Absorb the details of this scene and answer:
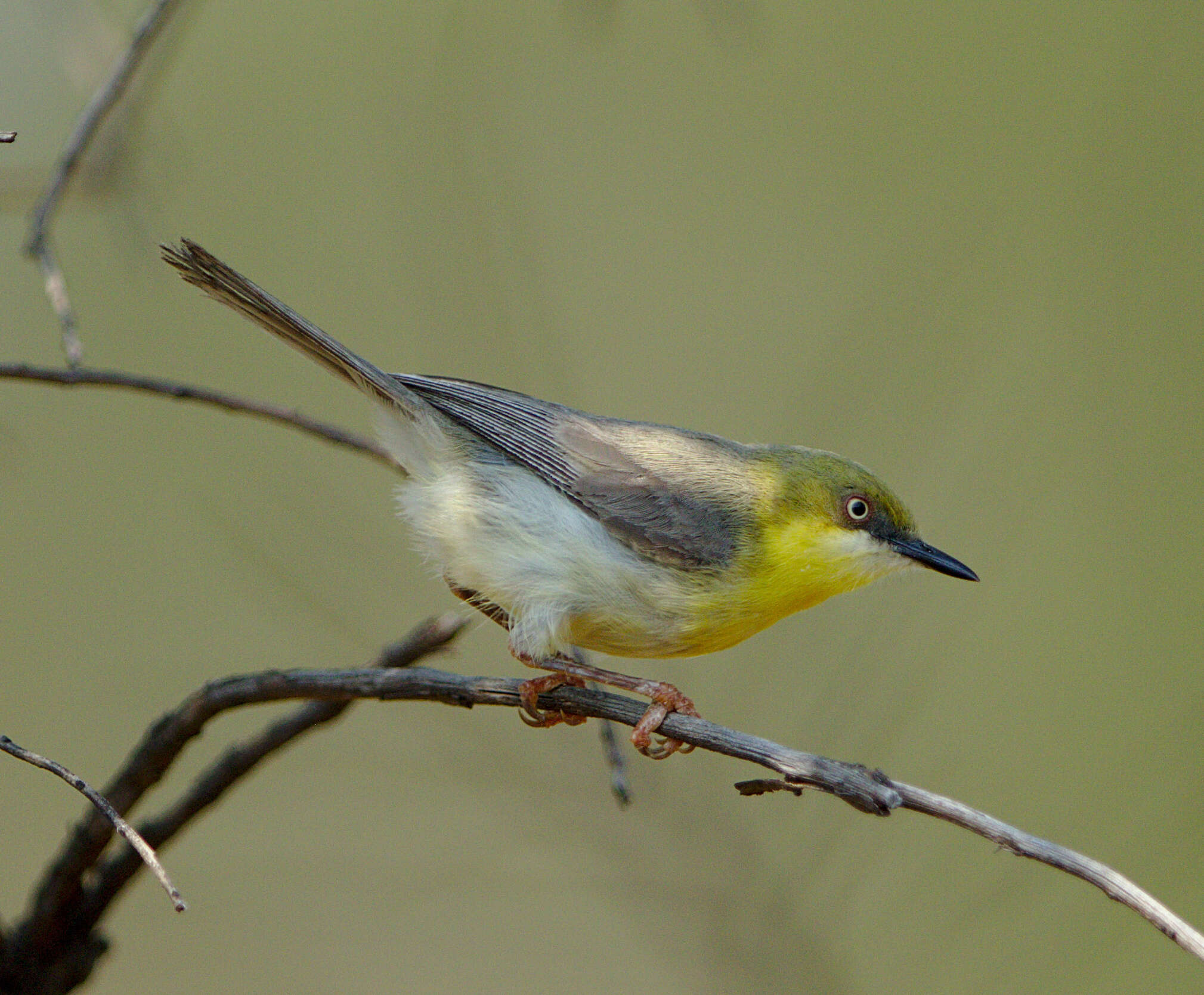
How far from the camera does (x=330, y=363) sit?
8.92ft

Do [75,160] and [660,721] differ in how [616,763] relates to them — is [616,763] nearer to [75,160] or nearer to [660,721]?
[660,721]

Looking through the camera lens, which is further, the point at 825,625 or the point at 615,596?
the point at 825,625

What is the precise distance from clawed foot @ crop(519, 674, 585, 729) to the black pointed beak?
1053mm

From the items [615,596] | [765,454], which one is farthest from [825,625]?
[615,596]

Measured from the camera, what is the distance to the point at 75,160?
99.0 inches

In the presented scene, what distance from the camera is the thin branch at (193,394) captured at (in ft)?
7.24

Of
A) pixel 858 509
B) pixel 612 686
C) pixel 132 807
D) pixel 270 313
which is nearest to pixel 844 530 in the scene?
pixel 858 509

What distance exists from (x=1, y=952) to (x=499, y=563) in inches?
58.5

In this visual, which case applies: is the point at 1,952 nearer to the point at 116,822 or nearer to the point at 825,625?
the point at 116,822

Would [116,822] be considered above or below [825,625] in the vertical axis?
below

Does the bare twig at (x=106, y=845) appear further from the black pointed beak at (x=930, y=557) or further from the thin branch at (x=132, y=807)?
the black pointed beak at (x=930, y=557)

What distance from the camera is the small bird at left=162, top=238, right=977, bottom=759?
103 inches

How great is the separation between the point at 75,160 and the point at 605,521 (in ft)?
5.24

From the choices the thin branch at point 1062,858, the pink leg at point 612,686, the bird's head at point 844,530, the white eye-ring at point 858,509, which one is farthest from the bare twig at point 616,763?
the white eye-ring at point 858,509
